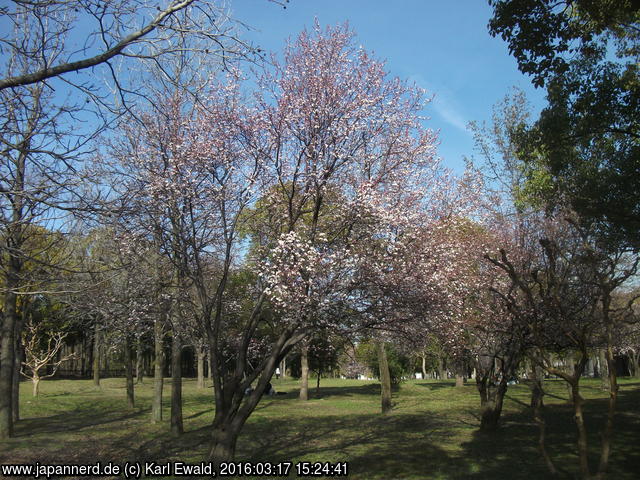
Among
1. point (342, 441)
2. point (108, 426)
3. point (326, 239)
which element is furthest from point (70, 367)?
point (326, 239)

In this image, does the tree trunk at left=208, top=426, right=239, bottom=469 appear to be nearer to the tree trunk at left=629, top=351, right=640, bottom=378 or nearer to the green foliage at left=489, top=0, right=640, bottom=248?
the green foliage at left=489, top=0, right=640, bottom=248

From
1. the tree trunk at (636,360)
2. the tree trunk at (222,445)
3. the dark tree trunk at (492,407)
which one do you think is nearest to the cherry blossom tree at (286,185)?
the tree trunk at (222,445)

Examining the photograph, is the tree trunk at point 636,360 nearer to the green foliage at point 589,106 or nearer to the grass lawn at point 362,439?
the grass lawn at point 362,439

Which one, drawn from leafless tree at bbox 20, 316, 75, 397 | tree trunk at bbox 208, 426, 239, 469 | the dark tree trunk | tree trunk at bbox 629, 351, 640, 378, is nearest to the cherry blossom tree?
tree trunk at bbox 208, 426, 239, 469

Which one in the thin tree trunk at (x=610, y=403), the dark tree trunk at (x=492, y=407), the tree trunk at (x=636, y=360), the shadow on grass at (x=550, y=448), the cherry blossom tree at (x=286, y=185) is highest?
the cherry blossom tree at (x=286, y=185)

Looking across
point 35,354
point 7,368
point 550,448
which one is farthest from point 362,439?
point 35,354

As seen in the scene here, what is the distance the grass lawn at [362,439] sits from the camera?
10298mm

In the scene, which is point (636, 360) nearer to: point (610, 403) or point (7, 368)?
point (610, 403)

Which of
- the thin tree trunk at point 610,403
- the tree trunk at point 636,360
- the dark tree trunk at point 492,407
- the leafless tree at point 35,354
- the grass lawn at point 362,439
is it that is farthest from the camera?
the tree trunk at point 636,360

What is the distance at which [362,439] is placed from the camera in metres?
14.3

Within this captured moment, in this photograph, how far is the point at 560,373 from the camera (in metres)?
6.74

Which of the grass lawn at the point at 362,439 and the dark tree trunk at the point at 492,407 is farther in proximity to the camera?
the dark tree trunk at the point at 492,407

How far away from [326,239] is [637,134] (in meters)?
5.67

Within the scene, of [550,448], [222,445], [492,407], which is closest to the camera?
[222,445]
